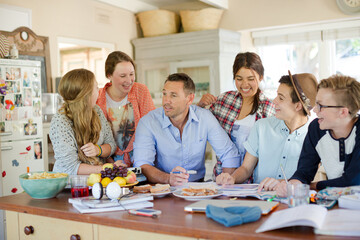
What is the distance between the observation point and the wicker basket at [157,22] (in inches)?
250

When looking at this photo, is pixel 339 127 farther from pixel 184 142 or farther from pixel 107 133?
pixel 107 133

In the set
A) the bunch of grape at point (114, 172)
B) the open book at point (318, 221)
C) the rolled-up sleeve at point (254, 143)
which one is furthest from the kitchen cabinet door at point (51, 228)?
the rolled-up sleeve at point (254, 143)

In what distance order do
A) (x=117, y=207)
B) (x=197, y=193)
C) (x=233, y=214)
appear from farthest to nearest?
(x=197, y=193) → (x=117, y=207) → (x=233, y=214)

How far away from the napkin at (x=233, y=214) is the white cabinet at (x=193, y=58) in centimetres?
447

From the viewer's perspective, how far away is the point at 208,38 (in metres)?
6.04

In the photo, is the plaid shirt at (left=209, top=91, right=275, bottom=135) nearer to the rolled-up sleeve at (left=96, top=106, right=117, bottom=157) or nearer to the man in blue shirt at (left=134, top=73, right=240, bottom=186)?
the man in blue shirt at (left=134, top=73, right=240, bottom=186)

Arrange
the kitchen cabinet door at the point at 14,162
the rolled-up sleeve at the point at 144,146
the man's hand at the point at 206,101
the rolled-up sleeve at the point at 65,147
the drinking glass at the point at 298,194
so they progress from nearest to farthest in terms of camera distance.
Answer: the drinking glass at the point at 298,194
the rolled-up sleeve at the point at 65,147
the rolled-up sleeve at the point at 144,146
the man's hand at the point at 206,101
the kitchen cabinet door at the point at 14,162

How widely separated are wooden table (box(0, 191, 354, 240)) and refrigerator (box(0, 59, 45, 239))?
7.23 feet

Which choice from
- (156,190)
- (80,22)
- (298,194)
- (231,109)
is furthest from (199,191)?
(80,22)

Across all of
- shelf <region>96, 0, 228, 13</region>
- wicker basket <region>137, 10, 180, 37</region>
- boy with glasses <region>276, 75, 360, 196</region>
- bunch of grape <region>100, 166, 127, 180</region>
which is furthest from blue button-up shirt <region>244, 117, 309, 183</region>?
wicker basket <region>137, 10, 180, 37</region>

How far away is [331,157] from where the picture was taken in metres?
2.07

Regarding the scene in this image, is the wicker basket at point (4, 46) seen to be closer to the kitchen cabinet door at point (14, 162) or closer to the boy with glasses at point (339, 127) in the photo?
the kitchen cabinet door at point (14, 162)

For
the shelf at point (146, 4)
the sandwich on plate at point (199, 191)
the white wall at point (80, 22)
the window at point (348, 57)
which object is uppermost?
the shelf at point (146, 4)

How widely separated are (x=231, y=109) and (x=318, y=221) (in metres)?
1.61
